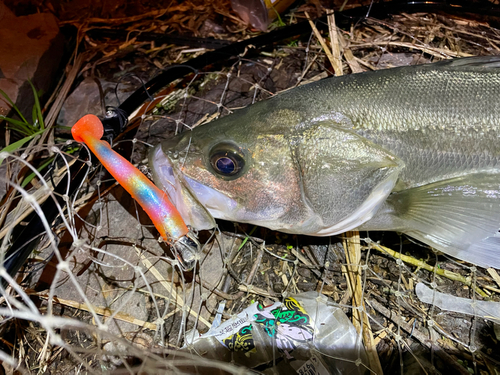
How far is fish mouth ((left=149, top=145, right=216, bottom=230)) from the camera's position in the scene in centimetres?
185

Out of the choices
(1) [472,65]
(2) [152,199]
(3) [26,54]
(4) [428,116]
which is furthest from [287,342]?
(3) [26,54]

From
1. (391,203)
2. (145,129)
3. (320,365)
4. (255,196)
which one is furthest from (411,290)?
(145,129)

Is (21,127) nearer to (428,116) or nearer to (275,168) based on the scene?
(275,168)

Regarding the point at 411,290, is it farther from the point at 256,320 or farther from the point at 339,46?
the point at 339,46

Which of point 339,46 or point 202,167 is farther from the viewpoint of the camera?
point 339,46

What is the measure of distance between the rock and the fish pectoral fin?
358 cm

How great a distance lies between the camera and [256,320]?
203cm

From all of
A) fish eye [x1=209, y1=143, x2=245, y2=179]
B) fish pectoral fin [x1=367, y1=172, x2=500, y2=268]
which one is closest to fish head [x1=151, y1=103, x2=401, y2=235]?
fish eye [x1=209, y1=143, x2=245, y2=179]

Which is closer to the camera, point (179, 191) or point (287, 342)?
point (179, 191)

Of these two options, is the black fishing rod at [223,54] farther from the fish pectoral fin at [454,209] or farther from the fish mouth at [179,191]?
the fish pectoral fin at [454,209]

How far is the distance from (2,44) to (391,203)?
13.8ft

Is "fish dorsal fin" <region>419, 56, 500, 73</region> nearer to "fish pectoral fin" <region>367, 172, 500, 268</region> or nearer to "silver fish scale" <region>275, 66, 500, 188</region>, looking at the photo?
"silver fish scale" <region>275, 66, 500, 188</region>

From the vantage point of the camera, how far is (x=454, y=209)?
1.93m

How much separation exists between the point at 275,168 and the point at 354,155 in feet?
1.49
